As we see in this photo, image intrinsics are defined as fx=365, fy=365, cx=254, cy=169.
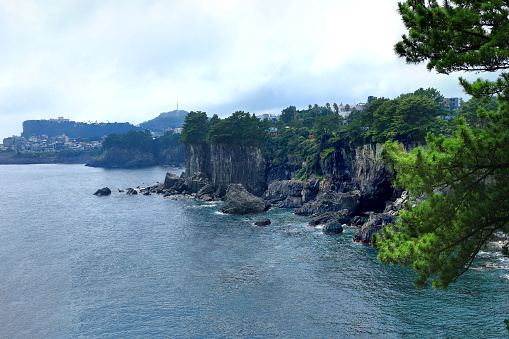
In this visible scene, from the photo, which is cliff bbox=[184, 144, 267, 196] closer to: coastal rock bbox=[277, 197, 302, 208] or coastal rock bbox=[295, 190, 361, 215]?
coastal rock bbox=[277, 197, 302, 208]

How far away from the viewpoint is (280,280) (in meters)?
43.3

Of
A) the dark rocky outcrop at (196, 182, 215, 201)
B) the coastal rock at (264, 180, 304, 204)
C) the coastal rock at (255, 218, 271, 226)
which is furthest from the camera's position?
the dark rocky outcrop at (196, 182, 215, 201)

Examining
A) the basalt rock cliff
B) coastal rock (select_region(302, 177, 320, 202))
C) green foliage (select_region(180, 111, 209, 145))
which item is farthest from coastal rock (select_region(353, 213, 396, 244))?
green foliage (select_region(180, 111, 209, 145))

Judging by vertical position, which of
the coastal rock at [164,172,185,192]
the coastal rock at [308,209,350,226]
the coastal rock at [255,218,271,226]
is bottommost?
the coastal rock at [255,218,271,226]

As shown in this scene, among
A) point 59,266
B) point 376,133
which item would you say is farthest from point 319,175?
point 59,266

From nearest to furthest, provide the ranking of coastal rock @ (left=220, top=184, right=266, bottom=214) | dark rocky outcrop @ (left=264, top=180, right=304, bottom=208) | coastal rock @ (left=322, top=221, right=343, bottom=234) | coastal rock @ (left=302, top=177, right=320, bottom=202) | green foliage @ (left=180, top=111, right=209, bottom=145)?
coastal rock @ (left=322, top=221, right=343, bottom=234), coastal rock @ (left=220, top=184, right=266, bottom=214), coastal rock @ (left=302, top=177, right=320, bottom=202), dark rocky outcrop @ (left=264, top=180, right=304, bottom=208), green foliage @ (left=180, top=111, right=209, bottom=145)

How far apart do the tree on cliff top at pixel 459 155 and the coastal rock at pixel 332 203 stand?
186 ft

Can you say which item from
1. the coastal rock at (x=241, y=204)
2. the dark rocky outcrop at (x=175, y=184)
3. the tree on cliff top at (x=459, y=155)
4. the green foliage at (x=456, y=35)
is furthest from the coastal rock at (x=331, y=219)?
the dark rocky outcrop at (x=175, y=184)

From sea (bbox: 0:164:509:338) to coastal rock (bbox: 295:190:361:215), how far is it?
6799 millimetres

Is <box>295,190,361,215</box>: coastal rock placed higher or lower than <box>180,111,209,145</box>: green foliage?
lower

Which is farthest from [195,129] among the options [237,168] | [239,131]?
[237,168]

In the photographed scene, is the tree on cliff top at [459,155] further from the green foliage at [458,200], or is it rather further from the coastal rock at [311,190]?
the coastal rock at [311,190]

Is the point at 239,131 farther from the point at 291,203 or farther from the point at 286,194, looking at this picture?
the point at 291,203

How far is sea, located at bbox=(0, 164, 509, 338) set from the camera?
109 ft
